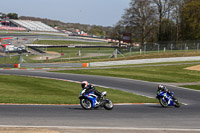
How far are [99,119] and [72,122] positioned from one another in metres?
1.22

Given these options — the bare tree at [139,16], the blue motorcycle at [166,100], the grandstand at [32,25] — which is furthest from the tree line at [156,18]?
the grandstand at [32,25]

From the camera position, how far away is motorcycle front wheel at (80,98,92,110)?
1537cm

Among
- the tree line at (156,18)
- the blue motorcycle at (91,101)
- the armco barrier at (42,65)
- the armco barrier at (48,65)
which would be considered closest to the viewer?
the blue motorcycle at (91,101)

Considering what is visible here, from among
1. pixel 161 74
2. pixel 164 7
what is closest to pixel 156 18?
pixel 164 7

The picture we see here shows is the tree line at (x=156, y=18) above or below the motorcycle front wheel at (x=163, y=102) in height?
above

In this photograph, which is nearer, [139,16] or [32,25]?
[139,16]

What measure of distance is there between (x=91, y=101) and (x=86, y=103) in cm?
31

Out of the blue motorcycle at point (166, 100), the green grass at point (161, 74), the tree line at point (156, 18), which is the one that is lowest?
the green grass at point (161, 74)

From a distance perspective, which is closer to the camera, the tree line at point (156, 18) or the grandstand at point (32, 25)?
the tree line at point (156, 18)

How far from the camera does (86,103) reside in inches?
608

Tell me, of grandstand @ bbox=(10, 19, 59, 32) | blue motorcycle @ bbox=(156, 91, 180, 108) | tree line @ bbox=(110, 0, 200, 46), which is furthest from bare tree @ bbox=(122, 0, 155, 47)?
grandstand @ bbox=(10, 19, 59, 32)

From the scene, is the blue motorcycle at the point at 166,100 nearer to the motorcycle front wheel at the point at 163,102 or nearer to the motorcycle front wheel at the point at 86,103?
the motorcycle front wheel at the point at 163,102

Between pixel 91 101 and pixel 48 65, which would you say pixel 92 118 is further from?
pixel 48 65

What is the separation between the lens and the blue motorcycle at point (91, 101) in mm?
15250
